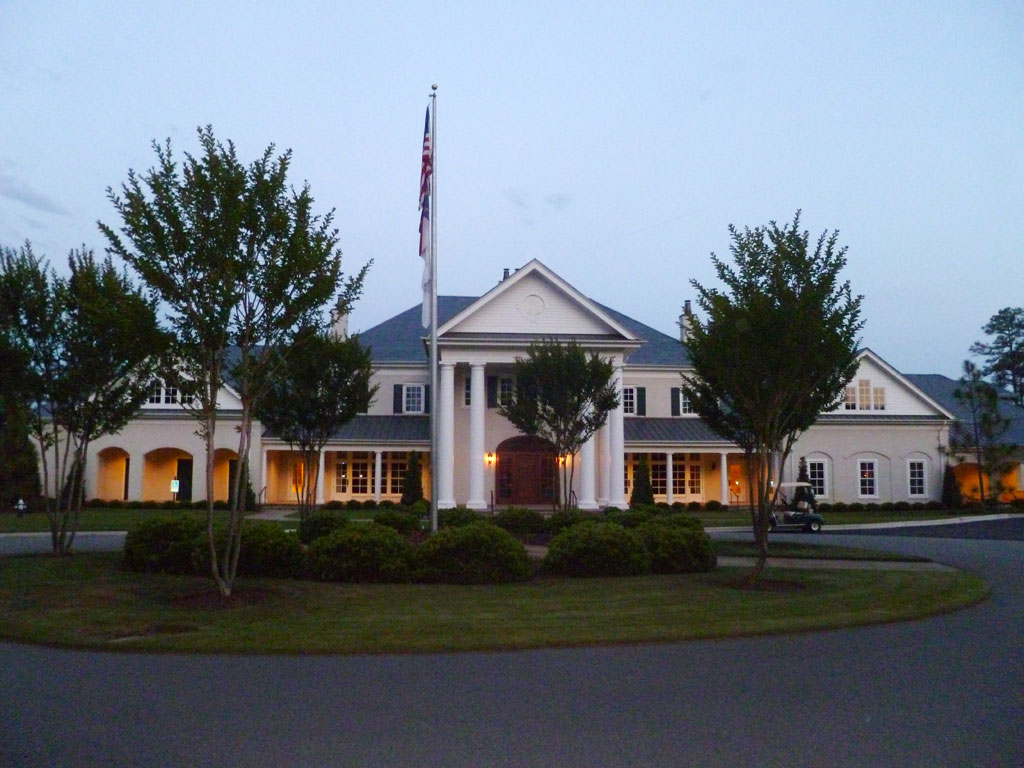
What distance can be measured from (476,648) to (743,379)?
7.41m

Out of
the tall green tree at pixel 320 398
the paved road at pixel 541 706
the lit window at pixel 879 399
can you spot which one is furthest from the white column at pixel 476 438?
the paved road at pixel 541 706

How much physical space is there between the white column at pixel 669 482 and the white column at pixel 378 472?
13.3 meters

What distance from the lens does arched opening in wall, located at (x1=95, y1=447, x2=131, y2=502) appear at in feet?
137

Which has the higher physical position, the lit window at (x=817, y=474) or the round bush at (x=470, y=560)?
the lit window at (x=817, y=474)

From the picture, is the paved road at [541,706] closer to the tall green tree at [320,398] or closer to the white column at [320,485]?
the tall green tree at [320,398]

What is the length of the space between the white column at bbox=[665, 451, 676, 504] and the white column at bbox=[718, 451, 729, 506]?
2.37 meters

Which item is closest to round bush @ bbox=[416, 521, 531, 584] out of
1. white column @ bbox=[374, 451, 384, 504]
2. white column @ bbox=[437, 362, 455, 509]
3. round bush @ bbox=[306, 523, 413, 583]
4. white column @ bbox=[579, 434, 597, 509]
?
round bush @ bbox=[306, 523, 413, 583]

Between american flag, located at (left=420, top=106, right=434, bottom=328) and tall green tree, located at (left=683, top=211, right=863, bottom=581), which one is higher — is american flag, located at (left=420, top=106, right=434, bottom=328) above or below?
above

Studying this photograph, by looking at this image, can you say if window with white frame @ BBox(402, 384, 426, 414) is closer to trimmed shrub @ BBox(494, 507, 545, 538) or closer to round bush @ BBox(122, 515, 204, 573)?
trimmed shrub @ BBox(494, 507, 545, 538)

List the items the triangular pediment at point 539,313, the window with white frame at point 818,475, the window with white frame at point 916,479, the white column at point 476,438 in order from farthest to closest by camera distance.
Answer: the window with white frame at point 916,479 < the window with white frame at point 818,475 < the triangular pediment at point 539,313 < the white column at point 476,438

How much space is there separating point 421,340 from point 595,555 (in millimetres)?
27254

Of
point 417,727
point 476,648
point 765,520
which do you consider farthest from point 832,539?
point 417,727

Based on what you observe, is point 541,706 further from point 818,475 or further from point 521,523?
point 818,475

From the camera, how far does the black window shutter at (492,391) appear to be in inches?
1565
